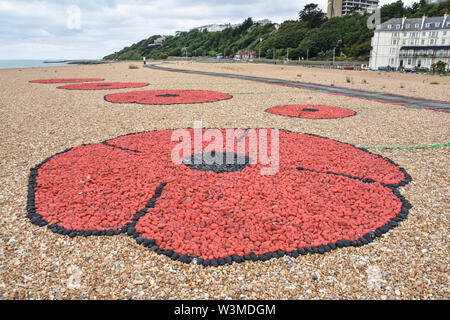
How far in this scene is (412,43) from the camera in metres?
73.6

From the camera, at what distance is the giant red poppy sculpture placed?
4609 millimetres

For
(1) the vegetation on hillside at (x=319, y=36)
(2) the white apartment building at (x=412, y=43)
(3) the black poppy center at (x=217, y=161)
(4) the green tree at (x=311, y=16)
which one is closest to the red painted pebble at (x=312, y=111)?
(3) the black poppy center at (x=217, y=161)

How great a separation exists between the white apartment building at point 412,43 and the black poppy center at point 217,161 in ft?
252

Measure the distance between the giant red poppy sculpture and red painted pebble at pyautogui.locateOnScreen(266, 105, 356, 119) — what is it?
5167mm

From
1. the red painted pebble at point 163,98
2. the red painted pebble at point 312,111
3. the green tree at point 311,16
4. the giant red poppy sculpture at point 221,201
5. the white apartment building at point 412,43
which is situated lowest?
the giant red poppy sculpture at point 221,201

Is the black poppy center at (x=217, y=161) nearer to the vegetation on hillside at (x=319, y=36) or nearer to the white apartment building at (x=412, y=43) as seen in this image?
the white apartment building at (x=412, y=43)

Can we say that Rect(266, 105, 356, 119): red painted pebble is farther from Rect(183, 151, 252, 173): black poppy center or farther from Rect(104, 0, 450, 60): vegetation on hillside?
Rect(104, 0, 450, 60): vegetation on hillside

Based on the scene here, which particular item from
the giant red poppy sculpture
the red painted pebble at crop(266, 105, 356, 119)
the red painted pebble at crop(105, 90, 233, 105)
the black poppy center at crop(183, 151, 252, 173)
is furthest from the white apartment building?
the giant red poppy sculpture

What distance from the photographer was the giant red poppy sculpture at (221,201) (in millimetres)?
4609
